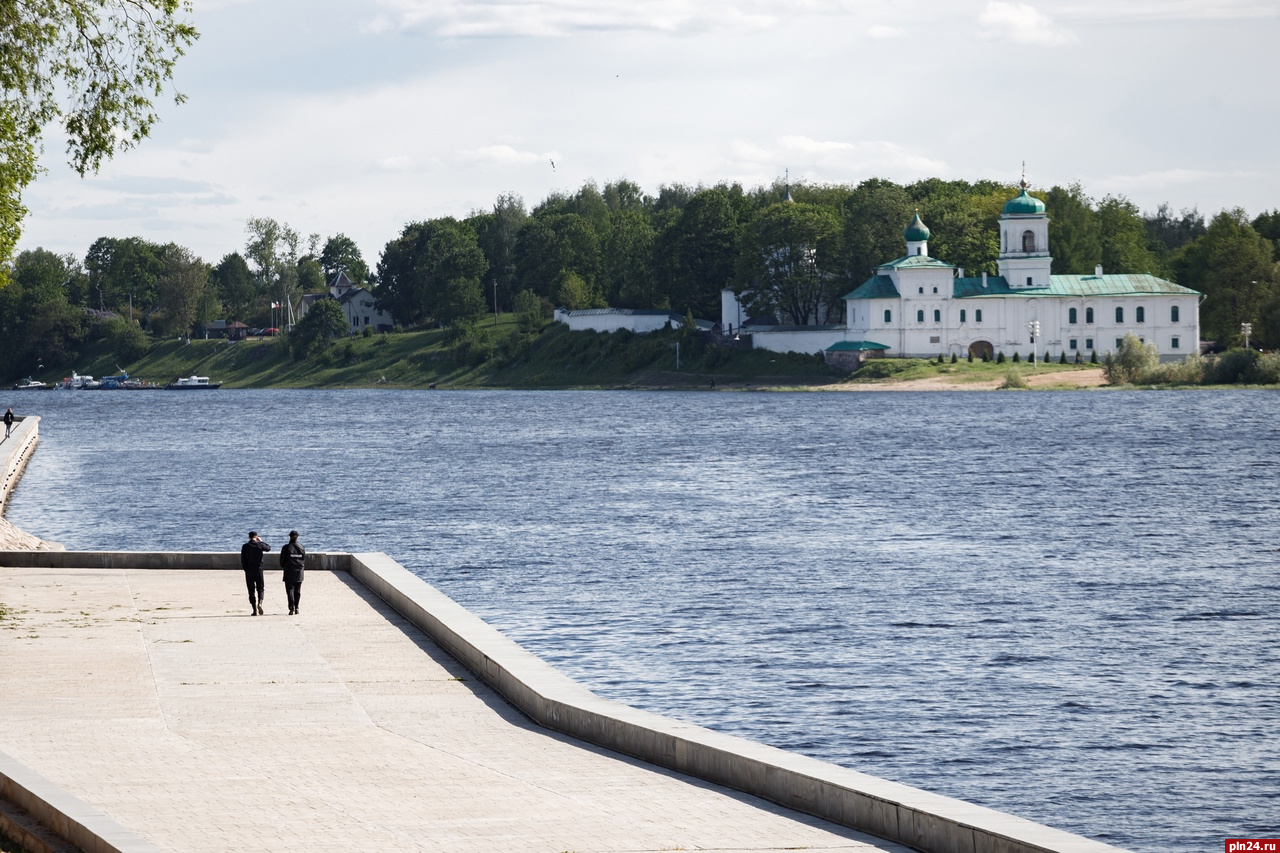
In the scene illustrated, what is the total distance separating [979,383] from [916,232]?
17.2 meters

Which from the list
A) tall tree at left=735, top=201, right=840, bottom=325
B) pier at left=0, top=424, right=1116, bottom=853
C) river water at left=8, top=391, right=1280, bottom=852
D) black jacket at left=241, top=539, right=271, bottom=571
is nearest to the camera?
pier at left=0, top=424, right=1116, bottom=853

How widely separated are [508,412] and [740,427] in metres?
31.8

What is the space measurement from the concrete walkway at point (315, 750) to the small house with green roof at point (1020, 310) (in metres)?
136

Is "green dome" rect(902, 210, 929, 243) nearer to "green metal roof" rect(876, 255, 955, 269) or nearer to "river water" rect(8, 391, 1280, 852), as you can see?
"green metal roof" rect(876, 255, 955, 269)

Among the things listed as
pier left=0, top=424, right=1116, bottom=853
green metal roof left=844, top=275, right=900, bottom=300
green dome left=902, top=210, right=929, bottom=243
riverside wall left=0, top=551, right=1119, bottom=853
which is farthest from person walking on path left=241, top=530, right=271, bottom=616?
green dome left=902, top=210, right=929, bottom=243

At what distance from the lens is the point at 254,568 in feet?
84.5

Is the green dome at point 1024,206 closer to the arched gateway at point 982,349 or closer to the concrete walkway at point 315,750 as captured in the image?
the arched gateway at point 982,349

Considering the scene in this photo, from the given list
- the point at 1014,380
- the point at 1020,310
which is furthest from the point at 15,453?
the point at 1020,310

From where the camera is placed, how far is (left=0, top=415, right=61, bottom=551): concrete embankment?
40094mm

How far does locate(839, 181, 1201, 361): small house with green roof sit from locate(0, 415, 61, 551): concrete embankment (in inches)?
3141

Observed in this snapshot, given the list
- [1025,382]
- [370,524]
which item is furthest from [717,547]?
[1025,382]

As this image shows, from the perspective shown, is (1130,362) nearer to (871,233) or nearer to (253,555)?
(871,233)

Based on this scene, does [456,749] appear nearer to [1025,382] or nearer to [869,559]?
[869,559]

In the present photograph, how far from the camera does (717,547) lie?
46.8m
